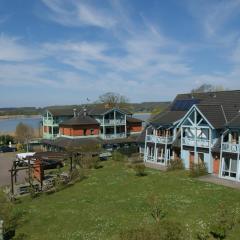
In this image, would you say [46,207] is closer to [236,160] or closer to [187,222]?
[187,222]

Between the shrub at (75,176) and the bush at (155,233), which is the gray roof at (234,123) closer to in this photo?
the shrub at (75,176)

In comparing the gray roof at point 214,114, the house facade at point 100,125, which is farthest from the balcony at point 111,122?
the gray roof at point 214,114

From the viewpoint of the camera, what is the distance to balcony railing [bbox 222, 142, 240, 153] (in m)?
33.6

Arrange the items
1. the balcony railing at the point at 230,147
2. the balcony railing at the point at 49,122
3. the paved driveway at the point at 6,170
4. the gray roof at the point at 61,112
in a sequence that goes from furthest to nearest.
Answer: the balcony railing at the point at 49,122
the gray roof at the point at 61,112
the paved driveway at the point at 6,170
the balcony railing at the point at 230,147

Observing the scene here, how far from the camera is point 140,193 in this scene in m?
29.6

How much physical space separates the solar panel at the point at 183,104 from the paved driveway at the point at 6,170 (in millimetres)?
19733

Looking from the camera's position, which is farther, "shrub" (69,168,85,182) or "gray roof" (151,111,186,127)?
"gray roof" (151,111,186,127)

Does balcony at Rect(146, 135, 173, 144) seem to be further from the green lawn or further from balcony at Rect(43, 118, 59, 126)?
balcony at Rect(43, 118, 59, 126)

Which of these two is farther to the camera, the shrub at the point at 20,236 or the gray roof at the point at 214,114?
the gray roof at the point at 214,114

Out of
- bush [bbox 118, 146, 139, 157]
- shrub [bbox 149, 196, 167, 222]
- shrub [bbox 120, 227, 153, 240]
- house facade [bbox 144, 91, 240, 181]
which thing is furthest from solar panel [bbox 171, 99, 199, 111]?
shrub [bbox 120, 227, 153, 240]

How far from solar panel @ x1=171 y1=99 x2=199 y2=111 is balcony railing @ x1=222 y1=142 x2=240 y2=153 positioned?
37.7ft

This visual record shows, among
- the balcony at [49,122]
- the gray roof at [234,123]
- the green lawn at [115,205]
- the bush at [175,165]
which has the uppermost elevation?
the gray roof at [234,123]

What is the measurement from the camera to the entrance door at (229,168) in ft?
112

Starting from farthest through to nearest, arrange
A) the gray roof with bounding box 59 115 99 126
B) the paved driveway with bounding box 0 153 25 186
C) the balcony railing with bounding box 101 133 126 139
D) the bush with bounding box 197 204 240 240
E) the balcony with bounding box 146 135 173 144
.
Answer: the balcony railing with bounding box 101 133 126 139 < the gray roof with bounding box 59 115 99 126 < the balcony with bounding box 146 135 173 144 < the paved driveway with bounding box 0 153 25 186 < the bush with bounding box 197 204 240 240
